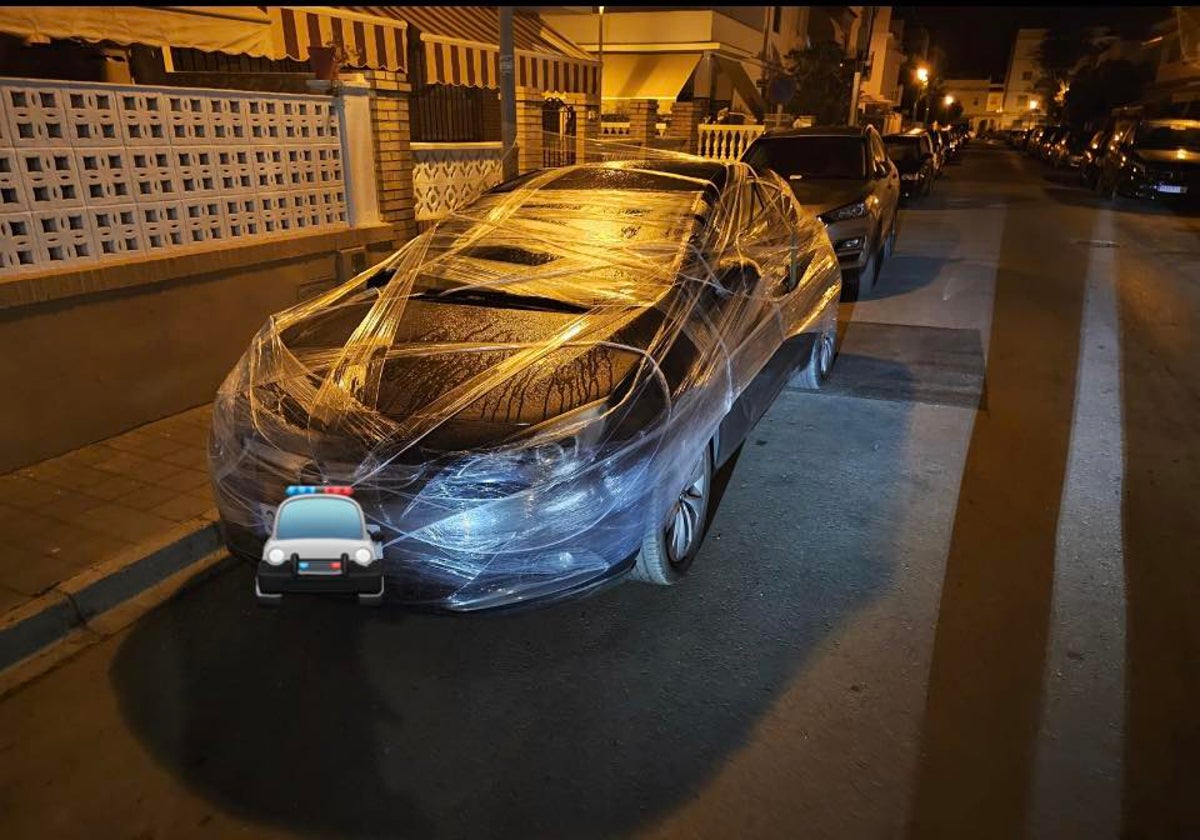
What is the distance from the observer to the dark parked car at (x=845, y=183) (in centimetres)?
789

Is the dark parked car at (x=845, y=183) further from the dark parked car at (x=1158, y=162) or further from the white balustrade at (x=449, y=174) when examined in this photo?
the dark parked car at (x=1158, y=162)

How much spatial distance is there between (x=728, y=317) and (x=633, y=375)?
37.7 inches

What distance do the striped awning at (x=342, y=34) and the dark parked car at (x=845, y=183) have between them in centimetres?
452

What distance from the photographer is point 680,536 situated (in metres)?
3.32

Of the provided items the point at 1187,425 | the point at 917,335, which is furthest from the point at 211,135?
the point at 1187,425

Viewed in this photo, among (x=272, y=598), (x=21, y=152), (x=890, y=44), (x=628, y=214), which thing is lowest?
(x=272, y=598)

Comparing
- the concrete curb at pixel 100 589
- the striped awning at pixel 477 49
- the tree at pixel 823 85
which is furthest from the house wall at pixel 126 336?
the tree at pixel 823 85

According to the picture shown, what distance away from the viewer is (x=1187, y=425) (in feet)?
16.6

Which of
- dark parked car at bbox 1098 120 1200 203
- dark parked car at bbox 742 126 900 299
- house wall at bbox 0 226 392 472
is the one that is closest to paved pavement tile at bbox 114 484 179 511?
house wall at bbox 0 226 392 472

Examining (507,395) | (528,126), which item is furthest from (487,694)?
(528,126)

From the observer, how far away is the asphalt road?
2.26 m

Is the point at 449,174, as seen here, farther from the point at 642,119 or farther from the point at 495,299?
the point at 642,119

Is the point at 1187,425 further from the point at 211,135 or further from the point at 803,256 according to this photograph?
the point at 211,135

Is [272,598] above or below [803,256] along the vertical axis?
below
